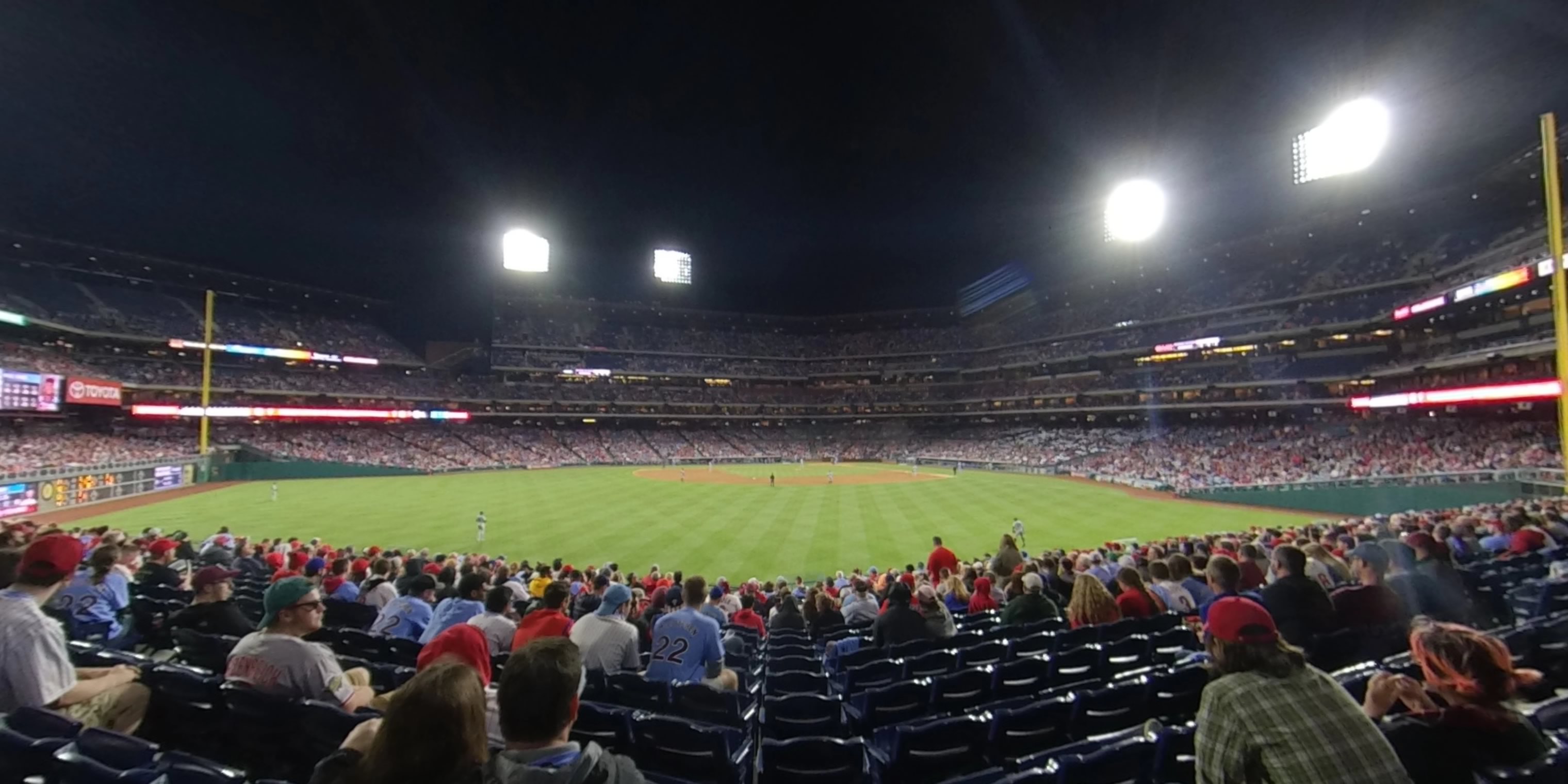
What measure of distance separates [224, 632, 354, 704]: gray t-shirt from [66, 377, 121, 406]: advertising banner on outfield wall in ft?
176

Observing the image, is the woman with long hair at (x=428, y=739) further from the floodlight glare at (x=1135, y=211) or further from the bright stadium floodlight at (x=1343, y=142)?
the floodlight glare at (x=1135, y=211)

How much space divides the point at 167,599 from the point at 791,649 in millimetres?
9401

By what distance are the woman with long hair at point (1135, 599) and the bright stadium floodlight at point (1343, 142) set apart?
45.4m

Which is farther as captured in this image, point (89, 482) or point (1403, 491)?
point (89, 482)

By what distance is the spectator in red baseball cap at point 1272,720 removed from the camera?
2.39 metres

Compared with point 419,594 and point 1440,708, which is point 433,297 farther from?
point 1440,708

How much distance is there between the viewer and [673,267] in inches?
3041

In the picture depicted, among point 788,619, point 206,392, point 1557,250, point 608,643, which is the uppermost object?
point 1557,250

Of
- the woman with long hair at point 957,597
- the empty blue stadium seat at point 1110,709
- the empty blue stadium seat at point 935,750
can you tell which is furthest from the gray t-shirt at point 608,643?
the woman with long hair at point 957,597

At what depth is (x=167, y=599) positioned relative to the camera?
29.1 ft

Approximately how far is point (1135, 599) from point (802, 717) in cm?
507

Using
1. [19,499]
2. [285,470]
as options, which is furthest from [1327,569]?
[285,470]

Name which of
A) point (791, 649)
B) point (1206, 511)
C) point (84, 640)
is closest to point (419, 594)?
point (84, 640)

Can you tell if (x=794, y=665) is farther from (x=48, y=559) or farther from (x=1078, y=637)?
(x=48, y=559)
